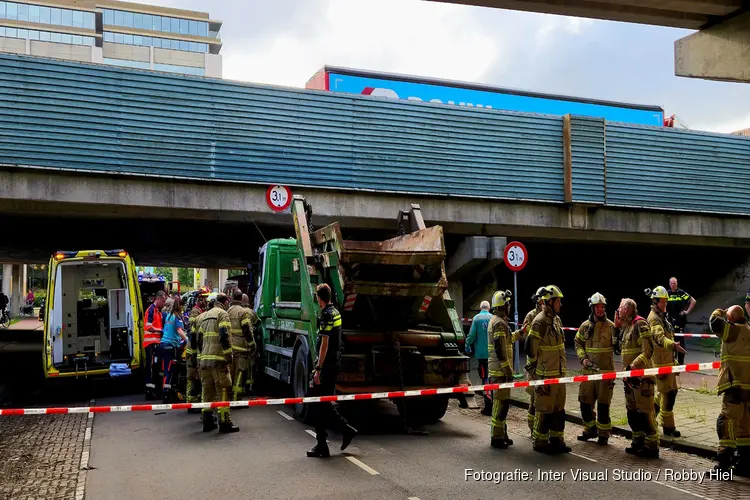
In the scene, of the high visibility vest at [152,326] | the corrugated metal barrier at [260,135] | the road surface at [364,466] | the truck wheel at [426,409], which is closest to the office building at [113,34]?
the corrugated metal barrier at [260,135]

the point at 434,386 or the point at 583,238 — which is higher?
the point at 583,238

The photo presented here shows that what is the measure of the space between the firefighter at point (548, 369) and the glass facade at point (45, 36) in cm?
9694

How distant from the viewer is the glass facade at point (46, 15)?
299ft

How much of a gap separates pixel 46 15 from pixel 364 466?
329 ft

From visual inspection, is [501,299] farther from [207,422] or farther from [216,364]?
[207,422]

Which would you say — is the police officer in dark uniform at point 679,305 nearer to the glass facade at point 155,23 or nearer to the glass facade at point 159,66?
the glass facade at point 159,66

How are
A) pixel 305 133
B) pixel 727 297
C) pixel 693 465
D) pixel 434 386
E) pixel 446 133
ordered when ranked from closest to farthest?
pixel 693 465 < pixel 434 386 < pixel 305 133 < pixel 446 133 < pixel 727 297

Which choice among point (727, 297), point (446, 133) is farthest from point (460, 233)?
point (727, 297)

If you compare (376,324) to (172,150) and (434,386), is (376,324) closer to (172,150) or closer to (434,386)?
(434,386)

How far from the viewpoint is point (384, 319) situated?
401 inches

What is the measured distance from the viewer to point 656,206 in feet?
64.7

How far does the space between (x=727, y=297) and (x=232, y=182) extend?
1632cm

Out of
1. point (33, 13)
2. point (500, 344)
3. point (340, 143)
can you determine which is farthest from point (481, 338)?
point (33, 13)

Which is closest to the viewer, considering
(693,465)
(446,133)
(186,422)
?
(693,465)
